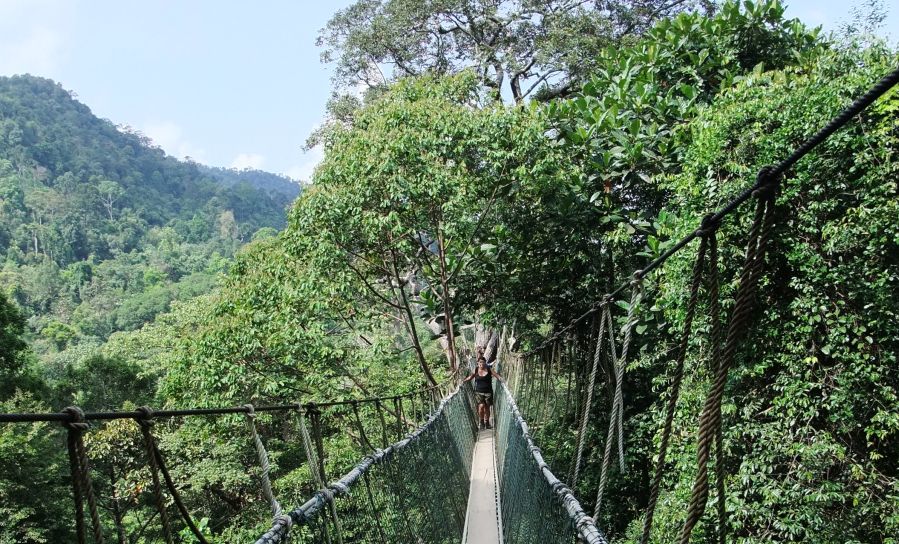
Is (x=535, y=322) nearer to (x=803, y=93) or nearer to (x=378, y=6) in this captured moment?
(x=803, y=93)

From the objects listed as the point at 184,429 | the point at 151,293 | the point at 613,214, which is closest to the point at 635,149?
the point at 613,214

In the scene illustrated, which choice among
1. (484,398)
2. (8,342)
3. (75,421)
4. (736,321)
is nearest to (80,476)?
(75,421)

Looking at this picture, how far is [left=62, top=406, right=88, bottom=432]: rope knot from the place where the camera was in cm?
73

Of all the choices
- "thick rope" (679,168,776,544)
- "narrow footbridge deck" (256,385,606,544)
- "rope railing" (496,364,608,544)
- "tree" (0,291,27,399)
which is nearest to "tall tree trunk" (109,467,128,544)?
"tree" (0,291,27,399)

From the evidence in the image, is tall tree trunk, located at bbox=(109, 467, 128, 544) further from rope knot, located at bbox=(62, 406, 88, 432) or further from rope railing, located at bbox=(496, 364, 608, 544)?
rope knot, located at bbox=(62, 406, 88, 432)

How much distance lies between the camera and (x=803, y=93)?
3145 millimetres

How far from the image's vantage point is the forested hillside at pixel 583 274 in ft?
9.40

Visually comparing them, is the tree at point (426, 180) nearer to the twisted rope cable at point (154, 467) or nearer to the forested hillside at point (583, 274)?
the forested hillside at point (583, 274)

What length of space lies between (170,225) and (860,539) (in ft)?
156

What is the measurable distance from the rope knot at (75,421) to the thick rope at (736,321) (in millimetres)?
780

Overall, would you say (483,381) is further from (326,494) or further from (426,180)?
(326,494)

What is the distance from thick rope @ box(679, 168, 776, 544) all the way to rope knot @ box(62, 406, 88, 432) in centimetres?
78

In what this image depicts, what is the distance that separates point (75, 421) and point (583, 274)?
472 centimetres

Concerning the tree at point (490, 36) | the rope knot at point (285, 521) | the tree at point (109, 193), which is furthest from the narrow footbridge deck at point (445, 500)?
the tree at point (109, 193)
